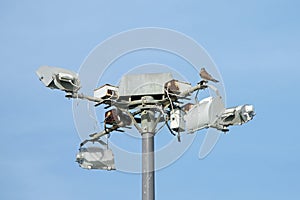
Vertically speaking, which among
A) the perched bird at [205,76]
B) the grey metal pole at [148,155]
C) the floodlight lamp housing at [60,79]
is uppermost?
the floodlight lamp housing at [60,79]

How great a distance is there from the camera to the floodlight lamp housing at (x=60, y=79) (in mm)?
13805

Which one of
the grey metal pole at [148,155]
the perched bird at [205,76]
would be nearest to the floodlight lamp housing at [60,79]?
the grey metal pole at [148,155]

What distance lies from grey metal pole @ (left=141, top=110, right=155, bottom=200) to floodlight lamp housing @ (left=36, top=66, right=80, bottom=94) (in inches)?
61.3

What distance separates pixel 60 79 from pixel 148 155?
96.8 inches

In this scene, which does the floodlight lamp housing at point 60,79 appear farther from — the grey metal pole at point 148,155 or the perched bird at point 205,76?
the perched bird at point 205,76

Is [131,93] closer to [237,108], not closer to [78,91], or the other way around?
[78,91]

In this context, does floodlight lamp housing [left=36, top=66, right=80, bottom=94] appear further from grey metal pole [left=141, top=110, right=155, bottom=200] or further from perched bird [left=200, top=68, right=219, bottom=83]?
perched bird [left=200, top=68, right=219, bottom=83]

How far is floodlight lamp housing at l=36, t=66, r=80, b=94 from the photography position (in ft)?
45.3

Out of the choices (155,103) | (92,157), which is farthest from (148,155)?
(92,157)

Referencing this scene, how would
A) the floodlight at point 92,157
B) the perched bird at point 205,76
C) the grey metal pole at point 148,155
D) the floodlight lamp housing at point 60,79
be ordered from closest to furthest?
the grey metal pole at point 148,155 < the perched bird at point 205,76 < the floodlight lamp housing at point 60,79 < the floodlight at point 92,157

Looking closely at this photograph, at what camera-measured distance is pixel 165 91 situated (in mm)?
13320

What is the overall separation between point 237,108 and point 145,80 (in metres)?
2.07

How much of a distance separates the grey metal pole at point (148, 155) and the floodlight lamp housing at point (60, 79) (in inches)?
61.3

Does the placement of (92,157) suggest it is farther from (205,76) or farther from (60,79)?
(205,76)
